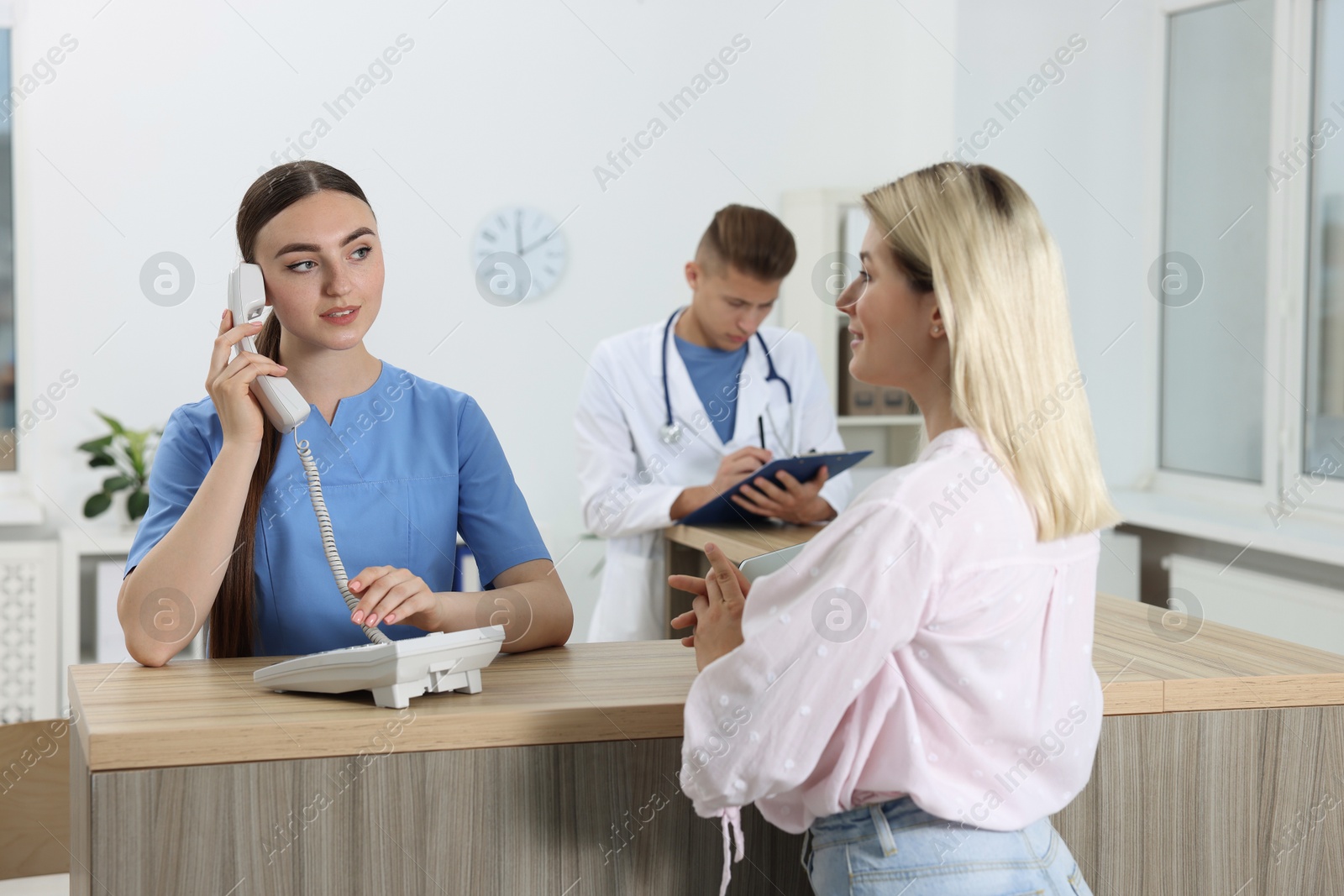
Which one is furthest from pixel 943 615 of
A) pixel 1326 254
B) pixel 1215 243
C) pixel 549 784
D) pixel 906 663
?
pixel 1215 243

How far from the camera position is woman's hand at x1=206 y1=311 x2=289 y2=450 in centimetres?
140

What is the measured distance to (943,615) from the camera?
3.34ft

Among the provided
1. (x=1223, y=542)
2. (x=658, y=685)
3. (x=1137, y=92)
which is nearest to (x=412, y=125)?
(x=1137, y=92)

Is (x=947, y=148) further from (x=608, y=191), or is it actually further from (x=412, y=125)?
(x=412, y=125)

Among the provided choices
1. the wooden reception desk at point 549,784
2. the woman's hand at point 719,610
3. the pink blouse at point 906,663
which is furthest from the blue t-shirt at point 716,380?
the pink blouse at point 906,663

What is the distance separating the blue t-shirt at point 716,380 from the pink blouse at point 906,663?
6.88 feet

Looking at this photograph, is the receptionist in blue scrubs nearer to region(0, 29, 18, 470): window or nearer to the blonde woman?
the blonde woman

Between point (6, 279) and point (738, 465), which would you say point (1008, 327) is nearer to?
point (738, 465)

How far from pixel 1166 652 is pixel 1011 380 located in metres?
0.68

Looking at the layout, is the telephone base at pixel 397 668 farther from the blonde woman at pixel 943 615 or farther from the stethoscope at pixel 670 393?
the stethoscope at pixel 670 393

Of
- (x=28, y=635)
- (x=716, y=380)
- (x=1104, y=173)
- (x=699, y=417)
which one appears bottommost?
(x=28, y=635)

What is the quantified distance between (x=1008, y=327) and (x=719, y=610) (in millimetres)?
387

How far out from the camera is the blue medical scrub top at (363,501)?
1.54 meters

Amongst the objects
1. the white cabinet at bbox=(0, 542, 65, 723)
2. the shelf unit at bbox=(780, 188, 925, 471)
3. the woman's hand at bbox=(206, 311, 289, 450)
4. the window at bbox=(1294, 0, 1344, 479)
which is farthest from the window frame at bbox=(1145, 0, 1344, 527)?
the white cabinet at bbox=(0, 542, 65, 723)
